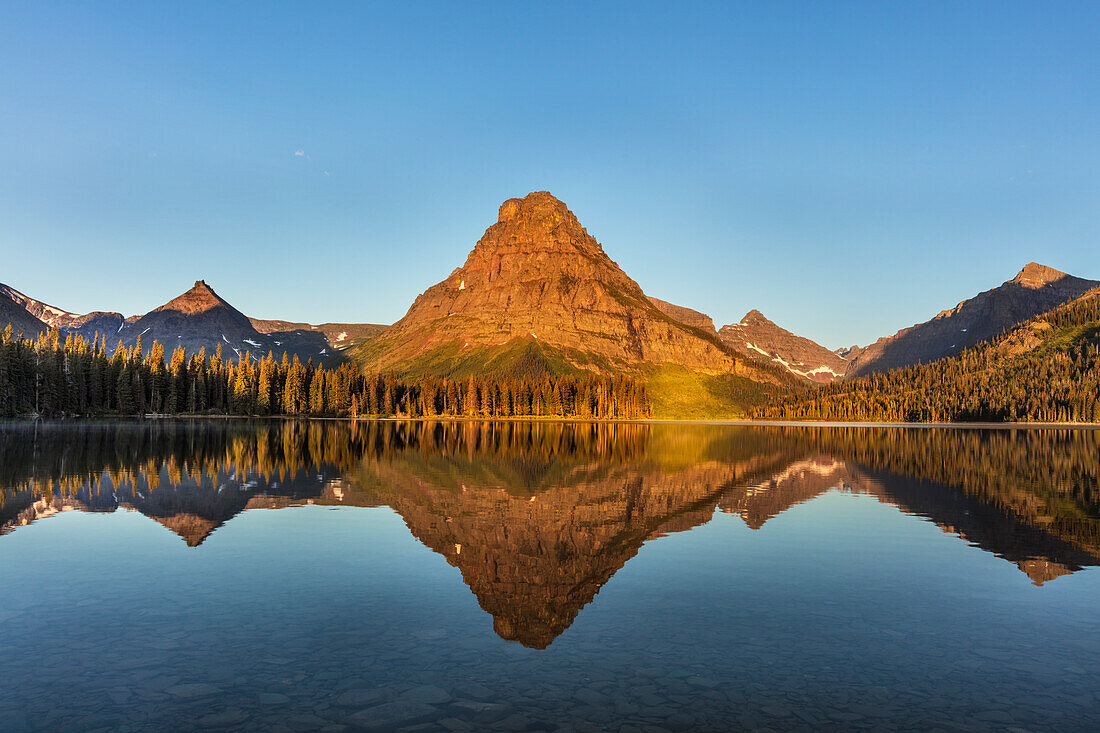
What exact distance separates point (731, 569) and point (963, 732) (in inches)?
580

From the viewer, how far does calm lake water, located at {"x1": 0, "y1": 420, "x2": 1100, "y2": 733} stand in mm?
14805

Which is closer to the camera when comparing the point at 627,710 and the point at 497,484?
the point at 627,710

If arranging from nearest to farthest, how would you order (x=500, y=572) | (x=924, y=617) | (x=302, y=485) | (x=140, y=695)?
(x=140, y=695) < (x=924, y=617) < (x=500, y=572) < (x=302, y=485)

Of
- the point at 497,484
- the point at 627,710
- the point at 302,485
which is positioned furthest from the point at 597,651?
the point at 302,485

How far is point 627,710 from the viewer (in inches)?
573

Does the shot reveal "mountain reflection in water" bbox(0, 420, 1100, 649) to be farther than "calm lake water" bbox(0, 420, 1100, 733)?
Yes

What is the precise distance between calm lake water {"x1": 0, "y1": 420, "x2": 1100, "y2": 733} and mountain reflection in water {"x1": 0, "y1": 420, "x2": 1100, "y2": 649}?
1.08ft

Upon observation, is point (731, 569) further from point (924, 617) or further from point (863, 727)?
point (863, 727)

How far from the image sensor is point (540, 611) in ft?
72.8

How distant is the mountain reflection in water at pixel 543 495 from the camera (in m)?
28.7

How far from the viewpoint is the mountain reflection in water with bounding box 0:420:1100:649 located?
94.3 ft

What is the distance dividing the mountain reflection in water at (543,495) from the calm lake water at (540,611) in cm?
33

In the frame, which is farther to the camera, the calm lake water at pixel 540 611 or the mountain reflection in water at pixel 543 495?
the mountain reflection in water at pixel 543 495

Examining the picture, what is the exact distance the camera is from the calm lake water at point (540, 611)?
14.8 meters
